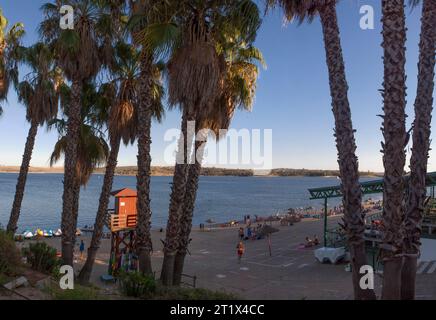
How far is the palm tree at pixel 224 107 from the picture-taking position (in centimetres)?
1272

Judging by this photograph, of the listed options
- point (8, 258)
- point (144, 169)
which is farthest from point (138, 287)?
point (144, 169)

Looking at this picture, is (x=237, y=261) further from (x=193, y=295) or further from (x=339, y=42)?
(x=339, y=42)

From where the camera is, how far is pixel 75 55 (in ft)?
46.2

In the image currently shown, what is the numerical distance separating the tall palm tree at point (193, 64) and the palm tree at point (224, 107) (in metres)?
1.02

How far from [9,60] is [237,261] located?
18.2 m

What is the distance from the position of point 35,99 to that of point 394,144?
621 inches

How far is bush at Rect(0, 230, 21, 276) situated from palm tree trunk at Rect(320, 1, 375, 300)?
7.45 metres

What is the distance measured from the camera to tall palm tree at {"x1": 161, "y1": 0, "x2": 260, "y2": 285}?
10.5 m

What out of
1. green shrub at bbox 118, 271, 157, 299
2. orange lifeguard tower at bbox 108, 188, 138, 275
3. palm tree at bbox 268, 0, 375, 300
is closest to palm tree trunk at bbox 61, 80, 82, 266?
orange lifeguard tower at bbox 108, 188, 138, 275

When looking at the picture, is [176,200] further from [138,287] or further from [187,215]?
[138,287]

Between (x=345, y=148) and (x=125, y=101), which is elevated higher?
(x=125, y=101)

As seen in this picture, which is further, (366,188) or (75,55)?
(366,188)
